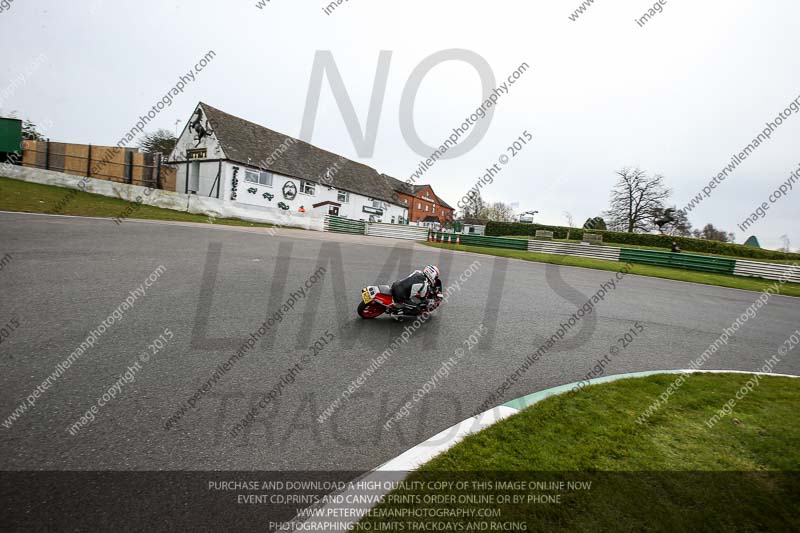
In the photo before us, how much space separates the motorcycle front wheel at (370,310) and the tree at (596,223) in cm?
5814

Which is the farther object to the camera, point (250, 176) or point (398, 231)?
point (398, 231)

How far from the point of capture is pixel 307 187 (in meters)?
35.1

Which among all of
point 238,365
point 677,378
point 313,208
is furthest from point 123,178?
point 677,378

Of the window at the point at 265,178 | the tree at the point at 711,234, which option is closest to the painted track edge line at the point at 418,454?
the window at the point at 265,178

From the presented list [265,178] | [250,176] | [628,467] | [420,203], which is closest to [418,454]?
[628,467]

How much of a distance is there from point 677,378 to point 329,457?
475 cm

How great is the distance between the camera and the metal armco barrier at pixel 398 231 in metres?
33.0

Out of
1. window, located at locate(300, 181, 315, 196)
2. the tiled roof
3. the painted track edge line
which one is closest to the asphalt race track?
the painted track edge line

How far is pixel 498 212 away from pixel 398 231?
201ft

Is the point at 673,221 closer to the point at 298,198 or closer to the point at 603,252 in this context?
the point at 603,252

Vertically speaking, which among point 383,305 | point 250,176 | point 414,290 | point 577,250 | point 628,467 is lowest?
point 628,467

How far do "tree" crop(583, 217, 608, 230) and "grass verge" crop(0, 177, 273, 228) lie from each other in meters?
56.3

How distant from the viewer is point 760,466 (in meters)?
2.75

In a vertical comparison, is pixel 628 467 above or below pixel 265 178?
below
